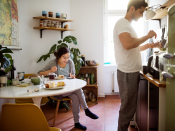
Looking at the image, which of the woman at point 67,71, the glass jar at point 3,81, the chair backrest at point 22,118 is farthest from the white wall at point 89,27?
the chair backrest at point 22,118

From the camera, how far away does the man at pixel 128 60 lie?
5.64 ft

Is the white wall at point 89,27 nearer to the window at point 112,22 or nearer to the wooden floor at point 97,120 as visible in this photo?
the window at point 112,22

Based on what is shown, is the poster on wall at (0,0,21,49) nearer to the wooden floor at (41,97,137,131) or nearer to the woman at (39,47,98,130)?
the woman at (39,47,98,130)

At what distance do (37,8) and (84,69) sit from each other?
1692mm

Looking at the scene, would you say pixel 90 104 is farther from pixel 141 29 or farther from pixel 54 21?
pixel 141 29

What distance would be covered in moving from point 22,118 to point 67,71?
1.61 metres

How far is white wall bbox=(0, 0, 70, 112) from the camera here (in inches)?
128

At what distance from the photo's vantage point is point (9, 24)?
8.95ft

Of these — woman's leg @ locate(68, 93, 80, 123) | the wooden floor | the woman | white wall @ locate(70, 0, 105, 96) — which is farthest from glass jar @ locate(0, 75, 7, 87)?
white wall @ locate(70, 0, 105, 96)

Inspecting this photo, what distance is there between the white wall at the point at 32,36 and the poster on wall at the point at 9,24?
0.67 ft

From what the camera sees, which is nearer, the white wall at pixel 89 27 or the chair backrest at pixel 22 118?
the chair backrest at pixel 22 118

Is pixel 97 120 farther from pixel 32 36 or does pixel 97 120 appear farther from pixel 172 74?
pixel 32 36

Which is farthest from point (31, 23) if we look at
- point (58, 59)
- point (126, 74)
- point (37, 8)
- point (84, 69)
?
point (126, 74)

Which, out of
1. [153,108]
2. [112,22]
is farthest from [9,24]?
[112,22]
